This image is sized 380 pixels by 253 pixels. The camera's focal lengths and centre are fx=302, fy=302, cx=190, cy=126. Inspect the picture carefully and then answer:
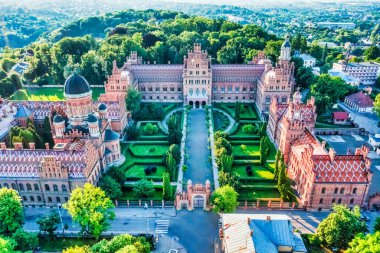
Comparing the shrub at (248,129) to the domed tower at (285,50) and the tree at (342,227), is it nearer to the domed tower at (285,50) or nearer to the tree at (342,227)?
the domed tower at (285,50)

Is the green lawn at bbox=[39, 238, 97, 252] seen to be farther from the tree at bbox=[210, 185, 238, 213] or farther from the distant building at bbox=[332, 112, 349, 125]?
the distant building at bbox=[332, 112, 349, 125]

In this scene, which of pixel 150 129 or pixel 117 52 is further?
pixel 117 52

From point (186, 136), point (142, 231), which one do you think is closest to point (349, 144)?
point (186, 136)

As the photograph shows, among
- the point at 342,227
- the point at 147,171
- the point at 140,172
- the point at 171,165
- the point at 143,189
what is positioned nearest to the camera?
the point at 342,227

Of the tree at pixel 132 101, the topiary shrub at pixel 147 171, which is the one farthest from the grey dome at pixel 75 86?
the tree at pixel 132 101

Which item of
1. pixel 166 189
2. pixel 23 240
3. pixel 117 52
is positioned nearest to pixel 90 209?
pixel 23 240

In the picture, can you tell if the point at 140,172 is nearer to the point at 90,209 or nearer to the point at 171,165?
the point at 171,165
